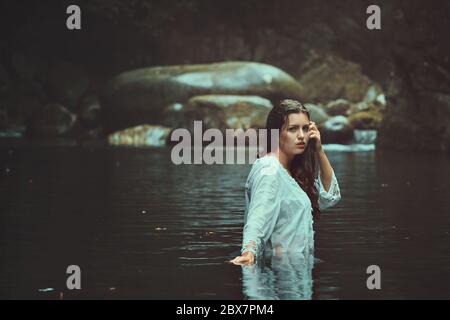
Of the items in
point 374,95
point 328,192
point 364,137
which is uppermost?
point 374,95

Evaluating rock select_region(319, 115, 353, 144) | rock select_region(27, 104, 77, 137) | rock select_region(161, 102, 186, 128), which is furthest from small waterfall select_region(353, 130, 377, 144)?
rock select_region(27, 104, 77, 137)

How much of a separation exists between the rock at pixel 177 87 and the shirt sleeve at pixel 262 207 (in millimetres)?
38687

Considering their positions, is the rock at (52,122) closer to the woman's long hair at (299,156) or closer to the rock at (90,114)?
the rock at (90,114)

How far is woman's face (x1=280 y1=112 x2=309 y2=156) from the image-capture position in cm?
723

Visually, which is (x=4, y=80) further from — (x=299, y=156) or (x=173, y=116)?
(x=299, y=156)

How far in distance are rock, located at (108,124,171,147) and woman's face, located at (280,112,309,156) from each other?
35030mm

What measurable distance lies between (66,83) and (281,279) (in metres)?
50.1

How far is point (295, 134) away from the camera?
23.9 ft

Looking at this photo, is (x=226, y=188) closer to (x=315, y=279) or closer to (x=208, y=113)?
(x=315, y=279)

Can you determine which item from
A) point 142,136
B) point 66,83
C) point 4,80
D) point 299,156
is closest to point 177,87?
point 142,136

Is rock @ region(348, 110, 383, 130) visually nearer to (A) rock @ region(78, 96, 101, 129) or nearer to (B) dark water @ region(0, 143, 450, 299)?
Result: (A) rock @ region(78, 96, 101, 129)

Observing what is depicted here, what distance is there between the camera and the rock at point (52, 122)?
1955 inches

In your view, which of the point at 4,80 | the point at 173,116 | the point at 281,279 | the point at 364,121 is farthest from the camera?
the point at 4,80
